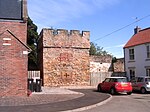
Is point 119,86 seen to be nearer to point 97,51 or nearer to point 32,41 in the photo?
point 32,41

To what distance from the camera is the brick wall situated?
1770cm

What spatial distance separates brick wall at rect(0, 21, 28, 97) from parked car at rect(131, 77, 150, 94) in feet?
37.3

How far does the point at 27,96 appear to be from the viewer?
18125mm

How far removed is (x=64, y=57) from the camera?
32906 mm

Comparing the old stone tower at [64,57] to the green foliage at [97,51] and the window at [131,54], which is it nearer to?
the window at [131,54]

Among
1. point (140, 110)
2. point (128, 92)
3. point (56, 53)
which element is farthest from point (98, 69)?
point (140, 110)

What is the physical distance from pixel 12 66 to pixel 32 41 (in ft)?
75.4

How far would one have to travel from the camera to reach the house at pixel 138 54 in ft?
104

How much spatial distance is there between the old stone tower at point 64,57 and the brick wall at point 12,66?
532 inches

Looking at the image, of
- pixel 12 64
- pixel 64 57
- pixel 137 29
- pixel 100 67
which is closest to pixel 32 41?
pixel 64 57

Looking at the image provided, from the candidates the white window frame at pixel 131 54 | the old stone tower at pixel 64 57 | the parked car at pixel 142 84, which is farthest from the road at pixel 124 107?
the white window frame at pixel 131 54

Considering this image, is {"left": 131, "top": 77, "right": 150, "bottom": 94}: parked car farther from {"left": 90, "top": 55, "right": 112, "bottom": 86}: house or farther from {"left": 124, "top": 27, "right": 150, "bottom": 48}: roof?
{"left": 90, "top": 55, "right": 112, "bottom": 86}: house

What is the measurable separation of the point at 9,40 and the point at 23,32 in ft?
5.96

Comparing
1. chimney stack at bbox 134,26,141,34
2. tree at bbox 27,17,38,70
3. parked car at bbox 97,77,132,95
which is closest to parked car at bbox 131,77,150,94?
parked car at bbox 97,77,132,95
